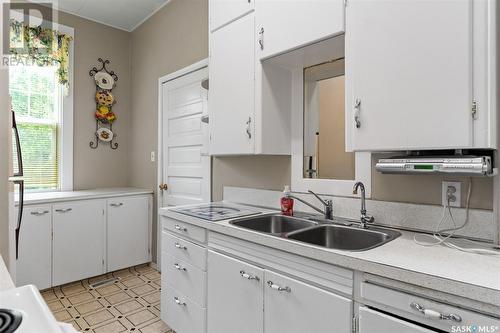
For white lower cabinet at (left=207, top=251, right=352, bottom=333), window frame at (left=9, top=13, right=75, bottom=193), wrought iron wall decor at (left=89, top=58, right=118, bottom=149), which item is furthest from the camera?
wrought iron wall decor at (left=89, top=58, right=118, bottom=149)

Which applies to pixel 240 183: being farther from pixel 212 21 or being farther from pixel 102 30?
pixel 102 30

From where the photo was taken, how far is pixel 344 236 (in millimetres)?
1617

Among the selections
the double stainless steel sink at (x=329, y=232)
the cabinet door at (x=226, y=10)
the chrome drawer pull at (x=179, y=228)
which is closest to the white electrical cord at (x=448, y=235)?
the double stainless steel sink at (x=329, y=232)

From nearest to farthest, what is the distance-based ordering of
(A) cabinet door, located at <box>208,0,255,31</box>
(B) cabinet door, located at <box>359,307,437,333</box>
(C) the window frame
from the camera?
(B) cabinet door, located at <box>359,307,437,333</box>, (A) cabinet door, located at <box>208,0,255,31</box>, (C) the window frame

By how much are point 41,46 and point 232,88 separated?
2584 mm

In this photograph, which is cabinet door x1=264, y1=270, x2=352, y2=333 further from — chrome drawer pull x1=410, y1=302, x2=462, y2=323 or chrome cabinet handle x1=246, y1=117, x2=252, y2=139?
chrome cabinet handle x1=246, y1=117, x2=252, y2=139

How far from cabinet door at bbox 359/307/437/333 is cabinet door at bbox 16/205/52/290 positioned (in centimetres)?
288

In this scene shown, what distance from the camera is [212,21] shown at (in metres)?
2.23

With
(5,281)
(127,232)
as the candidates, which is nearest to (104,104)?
(127,232)

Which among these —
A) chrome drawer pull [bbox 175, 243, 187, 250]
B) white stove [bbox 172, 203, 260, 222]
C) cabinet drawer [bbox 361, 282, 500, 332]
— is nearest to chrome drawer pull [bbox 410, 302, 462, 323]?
cabinet drawer [bbox 361, 282, 500, 332]

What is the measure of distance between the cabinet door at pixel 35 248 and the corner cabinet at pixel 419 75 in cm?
283

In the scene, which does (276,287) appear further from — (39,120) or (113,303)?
(39,120)

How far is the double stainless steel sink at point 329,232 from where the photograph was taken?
4.88 feet

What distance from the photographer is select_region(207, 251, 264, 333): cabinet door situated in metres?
1.48
